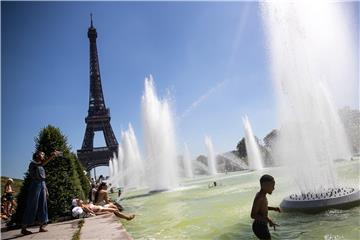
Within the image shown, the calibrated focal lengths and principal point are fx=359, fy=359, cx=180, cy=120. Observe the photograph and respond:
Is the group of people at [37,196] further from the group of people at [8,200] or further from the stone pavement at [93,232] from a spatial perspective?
the group of people at [8,200]

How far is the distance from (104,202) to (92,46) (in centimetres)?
7369

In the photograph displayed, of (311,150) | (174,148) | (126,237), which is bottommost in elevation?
(126,237)

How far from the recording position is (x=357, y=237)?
22.8 feet

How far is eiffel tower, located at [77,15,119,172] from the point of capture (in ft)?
237

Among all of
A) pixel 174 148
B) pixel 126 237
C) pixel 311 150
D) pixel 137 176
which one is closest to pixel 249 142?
pixel 137 176

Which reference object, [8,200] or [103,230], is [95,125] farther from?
[103,230]

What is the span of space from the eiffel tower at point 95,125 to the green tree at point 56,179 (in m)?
59.6

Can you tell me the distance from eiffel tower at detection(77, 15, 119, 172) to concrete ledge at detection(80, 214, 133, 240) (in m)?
63.7

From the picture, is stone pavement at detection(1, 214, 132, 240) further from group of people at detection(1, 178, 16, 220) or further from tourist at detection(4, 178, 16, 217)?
group of people at detection(1, 178, 16, 220)

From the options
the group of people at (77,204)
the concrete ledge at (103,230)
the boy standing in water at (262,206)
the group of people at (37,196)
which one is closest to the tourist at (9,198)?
the group of people at (77,204)

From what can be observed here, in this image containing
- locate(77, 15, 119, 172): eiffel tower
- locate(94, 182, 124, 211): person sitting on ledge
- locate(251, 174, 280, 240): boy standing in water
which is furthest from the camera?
locate(77, 15, 119, 172): eiffel tower

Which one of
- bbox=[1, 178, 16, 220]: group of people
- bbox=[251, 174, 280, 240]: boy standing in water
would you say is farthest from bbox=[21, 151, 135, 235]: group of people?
bbox=[1, 178, 16, 220]: group of people

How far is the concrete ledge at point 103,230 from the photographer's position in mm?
6637

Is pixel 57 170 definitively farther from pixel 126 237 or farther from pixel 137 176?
pixel 137 176
